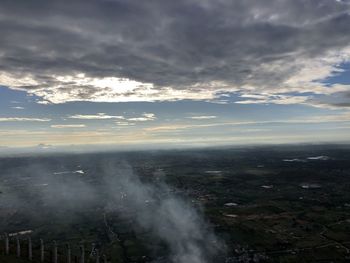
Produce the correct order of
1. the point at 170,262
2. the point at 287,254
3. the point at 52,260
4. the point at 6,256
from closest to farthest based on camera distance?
the point at 6,256 < the point at 52,260 < the point at 170,262 < the point at 287,254

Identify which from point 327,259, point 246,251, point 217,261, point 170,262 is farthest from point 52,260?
point 327,259

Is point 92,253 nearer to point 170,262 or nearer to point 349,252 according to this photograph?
point 170,262

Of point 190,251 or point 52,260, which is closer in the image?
point 52,260

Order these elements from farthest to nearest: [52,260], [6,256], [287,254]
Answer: [287,254], [52,260], [6,256]

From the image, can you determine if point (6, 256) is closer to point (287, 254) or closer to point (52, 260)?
point (52, 260)

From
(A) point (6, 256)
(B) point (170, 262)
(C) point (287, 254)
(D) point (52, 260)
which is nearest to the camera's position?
(A) point (6, 256)

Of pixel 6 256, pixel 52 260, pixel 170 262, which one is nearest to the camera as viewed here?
pixel 6 256

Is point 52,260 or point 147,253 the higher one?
point 52,260

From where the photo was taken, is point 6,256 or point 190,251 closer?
point 6,256

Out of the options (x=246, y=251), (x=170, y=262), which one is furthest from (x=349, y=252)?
(x=170, y=262)
